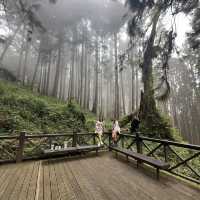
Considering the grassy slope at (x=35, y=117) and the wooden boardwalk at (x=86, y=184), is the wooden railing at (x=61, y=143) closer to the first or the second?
the wooden boardwalk at (x=86, y=184)

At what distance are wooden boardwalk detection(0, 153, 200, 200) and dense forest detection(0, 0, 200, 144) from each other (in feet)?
11.5

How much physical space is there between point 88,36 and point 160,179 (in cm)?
1966

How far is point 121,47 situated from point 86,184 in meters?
23.4

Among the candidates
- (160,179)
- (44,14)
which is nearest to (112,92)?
(44,14)

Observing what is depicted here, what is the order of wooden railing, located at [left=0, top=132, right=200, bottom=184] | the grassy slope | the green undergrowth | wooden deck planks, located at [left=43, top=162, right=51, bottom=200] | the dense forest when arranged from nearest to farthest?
wooden deck planks, located at [left=43, top=162, right=51, bottom=200], wooden railing, located at [left=0, top=132, right=200, bottom=184], the dense forest, the grassy slope, the green undergrowth

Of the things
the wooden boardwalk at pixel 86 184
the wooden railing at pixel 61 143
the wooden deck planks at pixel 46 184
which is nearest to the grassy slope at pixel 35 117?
the wooden railing at pixel 61 143

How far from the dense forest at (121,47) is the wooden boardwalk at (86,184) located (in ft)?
11.5

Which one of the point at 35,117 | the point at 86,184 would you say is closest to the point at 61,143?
the point at 35,117

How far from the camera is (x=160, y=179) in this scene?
3656 millimetres

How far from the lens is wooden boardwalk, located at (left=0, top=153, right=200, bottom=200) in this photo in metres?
2.79

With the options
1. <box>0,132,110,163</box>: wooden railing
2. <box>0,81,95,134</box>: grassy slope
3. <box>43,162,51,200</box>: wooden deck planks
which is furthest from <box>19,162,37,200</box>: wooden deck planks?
<box>0,81,95,134</box>: grassy slope

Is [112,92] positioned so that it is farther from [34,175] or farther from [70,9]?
[34,175]

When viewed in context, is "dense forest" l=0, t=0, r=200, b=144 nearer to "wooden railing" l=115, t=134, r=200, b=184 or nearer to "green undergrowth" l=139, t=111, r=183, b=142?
"green undergrowth" l=139, t=111, r=183, b=142

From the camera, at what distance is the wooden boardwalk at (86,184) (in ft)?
9.14
